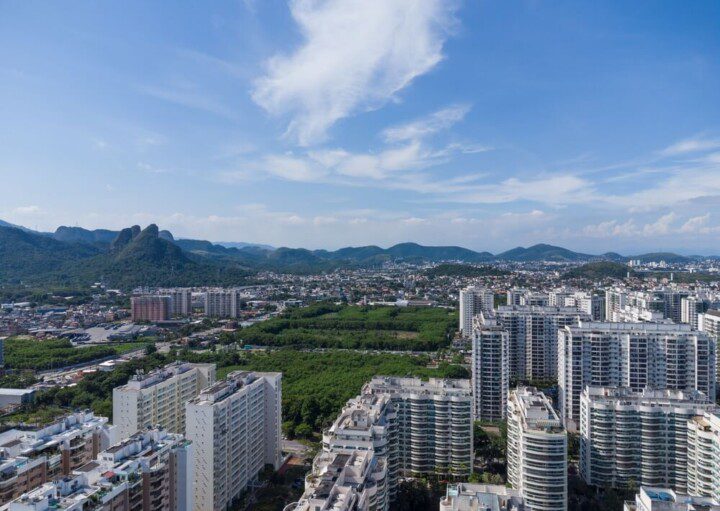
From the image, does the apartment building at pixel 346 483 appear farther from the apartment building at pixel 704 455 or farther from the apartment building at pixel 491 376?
the apartment building at pixel 491 376

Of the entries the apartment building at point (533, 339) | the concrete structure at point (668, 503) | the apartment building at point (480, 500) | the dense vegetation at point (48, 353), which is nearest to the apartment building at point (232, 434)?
the apartment building at point (480, 500)

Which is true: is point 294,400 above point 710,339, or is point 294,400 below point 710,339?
below

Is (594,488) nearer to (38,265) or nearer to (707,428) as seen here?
(707,428)

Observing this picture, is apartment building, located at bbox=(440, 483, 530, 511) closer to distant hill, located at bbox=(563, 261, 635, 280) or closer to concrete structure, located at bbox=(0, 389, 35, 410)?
concrete structure, located at bbox=(0, 389, 35, 410)

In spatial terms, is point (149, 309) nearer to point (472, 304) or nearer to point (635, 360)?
point (472, 304)

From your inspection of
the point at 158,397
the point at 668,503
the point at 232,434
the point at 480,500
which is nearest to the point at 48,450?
the point at 158,397

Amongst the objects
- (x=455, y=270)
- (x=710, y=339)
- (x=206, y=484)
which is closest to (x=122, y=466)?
(x=206, y=484)
